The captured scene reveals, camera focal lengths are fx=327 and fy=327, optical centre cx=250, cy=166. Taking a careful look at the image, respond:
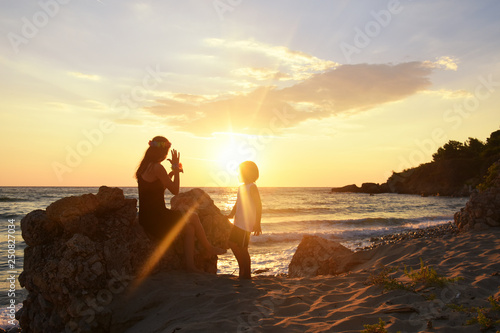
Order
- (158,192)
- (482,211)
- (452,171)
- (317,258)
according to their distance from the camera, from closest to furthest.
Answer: (158,192) → (317,258) → (482,211) → (452,171)

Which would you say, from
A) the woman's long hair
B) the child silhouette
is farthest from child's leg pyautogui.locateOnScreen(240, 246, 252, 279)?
the woman's long hair

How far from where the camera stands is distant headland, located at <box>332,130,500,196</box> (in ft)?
176

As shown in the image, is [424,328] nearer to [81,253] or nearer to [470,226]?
[81,253]

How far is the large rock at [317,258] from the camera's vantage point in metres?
8.00

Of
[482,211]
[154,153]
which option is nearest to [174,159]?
[154,153]

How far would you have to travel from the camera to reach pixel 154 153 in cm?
600

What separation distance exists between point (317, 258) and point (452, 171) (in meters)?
65.4

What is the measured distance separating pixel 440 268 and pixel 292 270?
13.2 ft

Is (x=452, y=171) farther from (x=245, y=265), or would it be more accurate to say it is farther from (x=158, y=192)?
(x=158, y=192)

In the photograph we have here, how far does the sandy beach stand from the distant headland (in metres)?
50.5

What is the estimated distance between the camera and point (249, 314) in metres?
4.38

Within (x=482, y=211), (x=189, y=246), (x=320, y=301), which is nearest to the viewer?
(x=320, y=301)

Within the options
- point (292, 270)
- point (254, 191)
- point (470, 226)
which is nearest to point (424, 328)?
point (254, 191)

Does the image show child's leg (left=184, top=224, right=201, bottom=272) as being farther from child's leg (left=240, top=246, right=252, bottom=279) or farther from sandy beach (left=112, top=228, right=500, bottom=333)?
child's leg (left=240, top=246, right=252, bottom=279)
